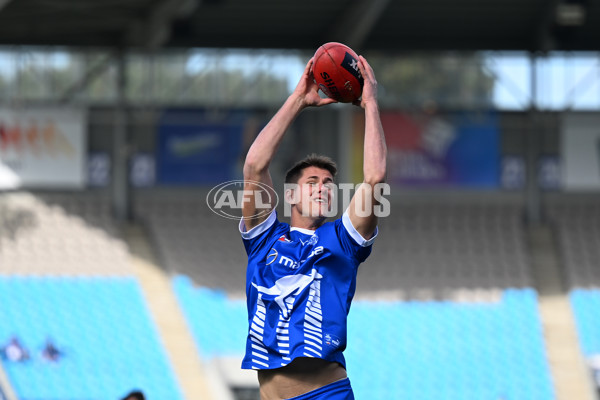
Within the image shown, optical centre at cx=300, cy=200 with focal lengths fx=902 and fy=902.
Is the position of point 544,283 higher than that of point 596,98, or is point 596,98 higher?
point 596,98

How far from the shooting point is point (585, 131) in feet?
62.3

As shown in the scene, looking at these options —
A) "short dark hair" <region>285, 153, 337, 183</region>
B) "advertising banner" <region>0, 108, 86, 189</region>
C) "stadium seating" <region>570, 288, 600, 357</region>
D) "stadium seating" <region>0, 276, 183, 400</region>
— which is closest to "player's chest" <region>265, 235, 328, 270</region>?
"short dark hair" <region>285, 153, 337, 183</region>

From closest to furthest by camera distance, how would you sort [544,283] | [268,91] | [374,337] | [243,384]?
[243,384] < [374,337] < [544,283] < [268,91]

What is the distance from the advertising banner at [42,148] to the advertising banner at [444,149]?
21.0ft

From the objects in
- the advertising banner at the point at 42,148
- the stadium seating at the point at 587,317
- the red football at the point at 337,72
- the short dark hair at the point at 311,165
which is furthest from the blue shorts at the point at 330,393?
the advertising banner at the point at 42,148

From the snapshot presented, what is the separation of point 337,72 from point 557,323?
44.6 ft

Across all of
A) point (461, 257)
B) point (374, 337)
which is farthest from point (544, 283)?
point (374, 337)

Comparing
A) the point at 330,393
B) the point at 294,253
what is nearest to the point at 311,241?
the point at 294,253

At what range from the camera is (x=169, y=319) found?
1587 cm

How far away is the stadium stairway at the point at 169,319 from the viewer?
14664mm

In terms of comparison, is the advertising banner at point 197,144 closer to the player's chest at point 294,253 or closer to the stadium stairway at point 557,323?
the stadium stairway at point 557,323

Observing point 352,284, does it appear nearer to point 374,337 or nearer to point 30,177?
point 374,337

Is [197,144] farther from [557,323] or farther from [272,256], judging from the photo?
[272,256]

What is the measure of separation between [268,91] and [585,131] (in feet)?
22.0
